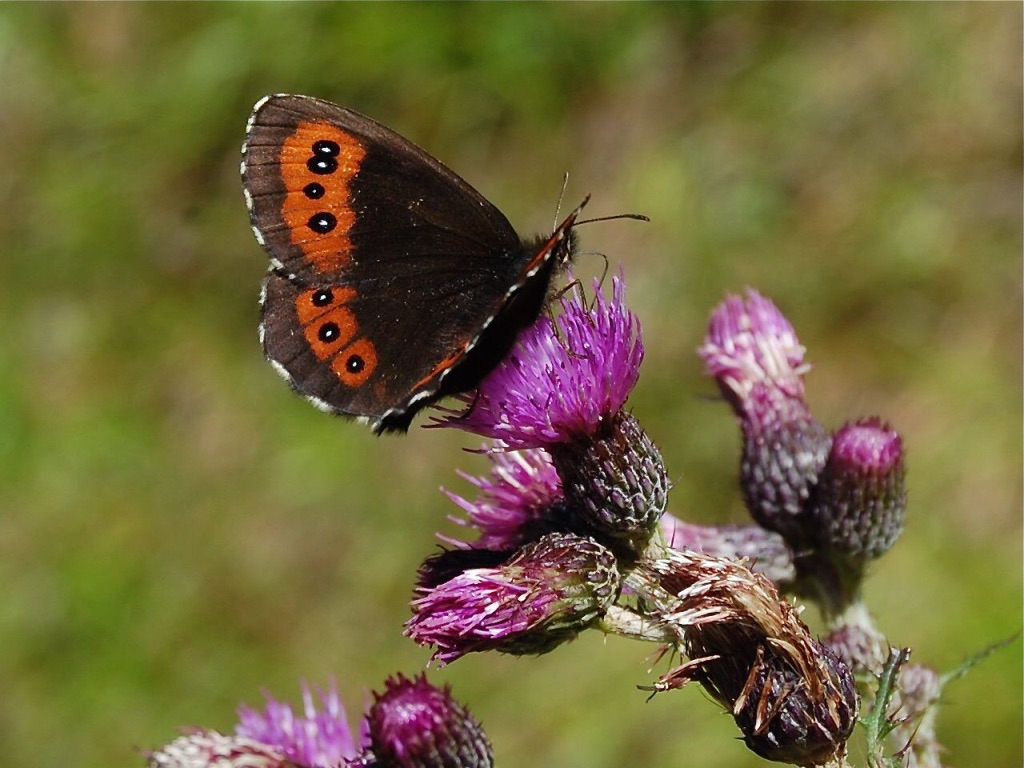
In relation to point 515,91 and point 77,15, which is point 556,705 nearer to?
point 515,91

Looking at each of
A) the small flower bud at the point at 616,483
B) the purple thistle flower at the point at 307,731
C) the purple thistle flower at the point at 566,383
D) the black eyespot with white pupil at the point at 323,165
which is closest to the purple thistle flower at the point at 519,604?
the small flower bud at the point at 616,483

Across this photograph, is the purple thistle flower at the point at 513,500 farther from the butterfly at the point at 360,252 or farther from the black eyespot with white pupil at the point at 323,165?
the black eyespot with white pupil at the point at 323,165

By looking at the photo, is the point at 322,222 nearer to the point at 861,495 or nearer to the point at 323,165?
the point at 323,165

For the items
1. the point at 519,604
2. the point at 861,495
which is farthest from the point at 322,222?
the point at 861,495

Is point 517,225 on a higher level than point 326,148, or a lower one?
higher

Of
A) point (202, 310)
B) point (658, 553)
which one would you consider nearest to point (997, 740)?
point (658, 553)

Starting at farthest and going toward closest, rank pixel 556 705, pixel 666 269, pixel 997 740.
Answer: pixel 666 269 < pixel 556 705 < pixel 997 740
